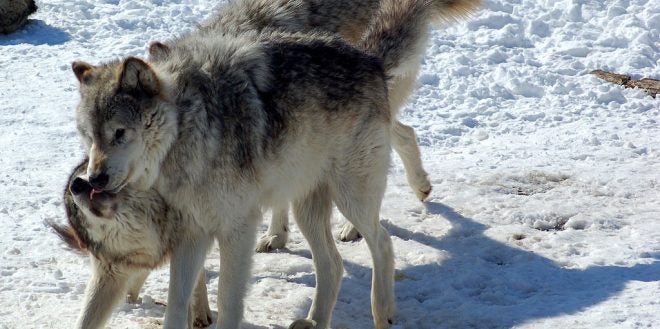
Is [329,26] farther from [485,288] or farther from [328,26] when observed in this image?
[485,288]

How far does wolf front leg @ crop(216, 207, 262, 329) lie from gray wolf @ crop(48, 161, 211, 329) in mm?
276

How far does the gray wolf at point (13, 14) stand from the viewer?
11508mm

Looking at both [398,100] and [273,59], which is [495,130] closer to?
[398,100]

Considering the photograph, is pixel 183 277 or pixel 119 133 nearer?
pixel 119 133

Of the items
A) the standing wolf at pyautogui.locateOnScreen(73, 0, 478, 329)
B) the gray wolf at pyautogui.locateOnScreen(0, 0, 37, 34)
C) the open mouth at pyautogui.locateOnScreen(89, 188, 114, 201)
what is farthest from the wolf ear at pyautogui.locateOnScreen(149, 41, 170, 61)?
the gray wolf at pyautogui.locateOnScreen(0, 0, 37, 34)

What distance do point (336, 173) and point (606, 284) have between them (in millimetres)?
1927

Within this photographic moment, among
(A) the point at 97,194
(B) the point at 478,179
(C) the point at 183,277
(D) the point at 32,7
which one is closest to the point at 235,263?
(C) the point at 183,277

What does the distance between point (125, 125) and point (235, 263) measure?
1.06 m

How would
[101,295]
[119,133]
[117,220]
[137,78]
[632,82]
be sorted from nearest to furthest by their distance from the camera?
[119,133] → [137,78] → [117,220] → [101,295] → [632,82]

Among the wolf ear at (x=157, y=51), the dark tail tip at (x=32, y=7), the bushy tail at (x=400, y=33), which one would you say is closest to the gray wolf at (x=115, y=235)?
the wolf ear at (x=157, y=51)

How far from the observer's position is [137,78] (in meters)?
5.40

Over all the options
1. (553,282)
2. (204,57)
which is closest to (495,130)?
(553,282)

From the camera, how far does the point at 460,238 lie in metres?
7.75

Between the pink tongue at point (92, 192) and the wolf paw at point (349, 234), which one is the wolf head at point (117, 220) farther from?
the wolf paw at point (349, 234)
